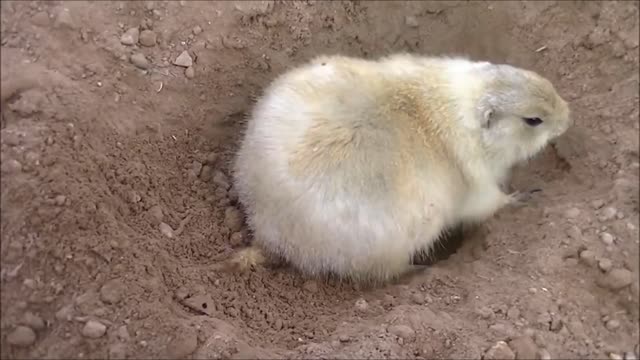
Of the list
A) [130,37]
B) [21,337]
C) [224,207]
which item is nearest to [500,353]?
[224,207]

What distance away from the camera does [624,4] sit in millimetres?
5770

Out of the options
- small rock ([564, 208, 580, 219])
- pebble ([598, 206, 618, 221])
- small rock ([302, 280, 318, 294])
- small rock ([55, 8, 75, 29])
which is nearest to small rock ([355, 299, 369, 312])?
small rock ([302, 280, 318, 294])

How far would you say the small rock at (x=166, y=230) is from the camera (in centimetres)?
487

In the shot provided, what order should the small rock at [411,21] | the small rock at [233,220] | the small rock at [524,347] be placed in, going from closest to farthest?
the small rock at [524,347] < the small rock at [233,220] < the small rock at [411,21]

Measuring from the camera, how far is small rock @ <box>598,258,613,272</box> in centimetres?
466

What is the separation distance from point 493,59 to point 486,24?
314mm

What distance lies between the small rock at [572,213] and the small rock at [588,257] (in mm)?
336

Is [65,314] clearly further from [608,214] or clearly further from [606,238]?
[608,214]

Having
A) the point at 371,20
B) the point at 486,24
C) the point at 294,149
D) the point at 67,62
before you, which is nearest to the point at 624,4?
the point at 486,24

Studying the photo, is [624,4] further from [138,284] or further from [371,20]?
[138,284]

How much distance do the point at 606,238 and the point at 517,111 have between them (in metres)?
1.10

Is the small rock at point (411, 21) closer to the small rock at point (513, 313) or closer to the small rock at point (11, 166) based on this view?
the small rock at point (513, 313)

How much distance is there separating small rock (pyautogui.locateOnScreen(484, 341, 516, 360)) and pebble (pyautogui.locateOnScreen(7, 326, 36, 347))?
100 inches

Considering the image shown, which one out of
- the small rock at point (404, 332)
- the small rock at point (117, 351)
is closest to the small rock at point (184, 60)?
the small rock at point (117, 351)
